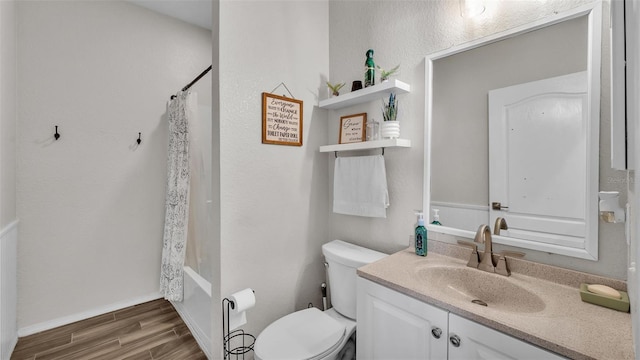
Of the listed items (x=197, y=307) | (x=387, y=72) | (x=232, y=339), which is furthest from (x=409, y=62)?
(x=197, y=307)

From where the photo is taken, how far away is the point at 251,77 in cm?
154

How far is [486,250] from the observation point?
121cm

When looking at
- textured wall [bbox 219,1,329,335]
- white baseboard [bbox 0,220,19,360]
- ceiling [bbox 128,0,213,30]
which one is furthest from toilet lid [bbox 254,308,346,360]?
ceiling [bbox 128,0,213,30]

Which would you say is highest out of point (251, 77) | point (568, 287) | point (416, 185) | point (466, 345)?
point (251, 77)

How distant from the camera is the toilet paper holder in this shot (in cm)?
142

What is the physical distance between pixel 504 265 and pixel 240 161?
4.52 feet

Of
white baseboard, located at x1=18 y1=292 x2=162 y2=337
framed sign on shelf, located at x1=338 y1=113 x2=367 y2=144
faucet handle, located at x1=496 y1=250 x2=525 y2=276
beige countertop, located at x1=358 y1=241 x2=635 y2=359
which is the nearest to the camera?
beige countertop, located at x1=358 y1=241 x2=635 y2=359

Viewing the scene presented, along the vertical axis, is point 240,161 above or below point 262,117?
below

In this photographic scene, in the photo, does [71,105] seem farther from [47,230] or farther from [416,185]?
[416,185]

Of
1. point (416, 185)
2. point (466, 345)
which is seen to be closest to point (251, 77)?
point (416, 185)

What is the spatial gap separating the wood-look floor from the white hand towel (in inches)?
56.6

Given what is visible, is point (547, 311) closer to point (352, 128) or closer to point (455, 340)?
point (455, 340)

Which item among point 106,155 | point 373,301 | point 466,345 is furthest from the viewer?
point 106,155

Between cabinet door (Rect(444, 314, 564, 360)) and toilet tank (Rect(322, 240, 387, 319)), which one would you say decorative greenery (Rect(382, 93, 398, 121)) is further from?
cabinet door (Rect(444, 314, 564, 360))
